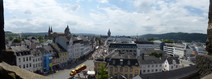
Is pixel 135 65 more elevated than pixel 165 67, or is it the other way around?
pixel 135 65

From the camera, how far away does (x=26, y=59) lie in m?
34.8

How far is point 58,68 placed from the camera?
144 feet

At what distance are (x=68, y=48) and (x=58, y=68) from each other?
389 inches

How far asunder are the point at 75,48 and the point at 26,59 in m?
26.0

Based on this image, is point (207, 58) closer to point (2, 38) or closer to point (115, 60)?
point (2, 38)

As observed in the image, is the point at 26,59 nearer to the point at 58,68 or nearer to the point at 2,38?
the point at 58,68

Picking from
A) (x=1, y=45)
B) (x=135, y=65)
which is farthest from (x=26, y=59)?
(x=1, y=45)

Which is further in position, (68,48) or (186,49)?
(186,49)

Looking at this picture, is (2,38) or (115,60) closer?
(2,38)

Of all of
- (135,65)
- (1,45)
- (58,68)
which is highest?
(1,45)

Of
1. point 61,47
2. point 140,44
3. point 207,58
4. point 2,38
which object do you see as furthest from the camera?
point 140,44

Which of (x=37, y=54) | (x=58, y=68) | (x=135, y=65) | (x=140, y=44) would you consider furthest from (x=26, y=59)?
(x=140, y=44)

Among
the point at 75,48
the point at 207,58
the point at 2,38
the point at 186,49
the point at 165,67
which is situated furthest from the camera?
the point at 186,49

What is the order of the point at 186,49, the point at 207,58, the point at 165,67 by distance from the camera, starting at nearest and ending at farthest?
the point at 207,58
the point at 165,67
the point at 186,49
